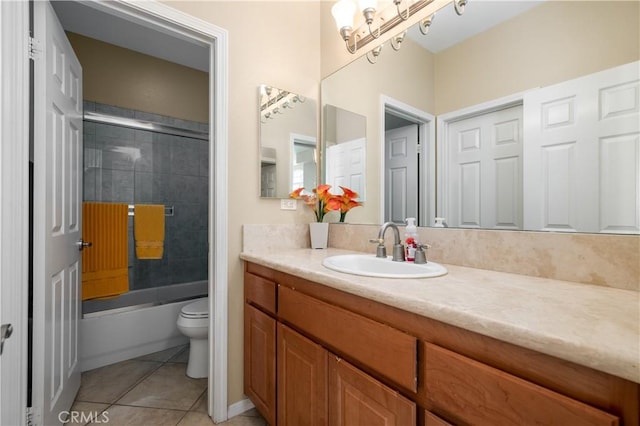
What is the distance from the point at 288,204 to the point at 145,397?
4.56ft

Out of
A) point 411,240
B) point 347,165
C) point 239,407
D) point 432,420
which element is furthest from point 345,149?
point 239,407

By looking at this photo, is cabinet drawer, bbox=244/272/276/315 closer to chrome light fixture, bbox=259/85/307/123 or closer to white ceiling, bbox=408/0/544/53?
chrome light fixture, bbox=259/85/307/123

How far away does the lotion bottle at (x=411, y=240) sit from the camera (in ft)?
4.21

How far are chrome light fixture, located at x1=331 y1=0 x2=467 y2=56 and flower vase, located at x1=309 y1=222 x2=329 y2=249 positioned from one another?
37.9 inches

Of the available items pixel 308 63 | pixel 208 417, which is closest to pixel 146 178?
pixel 308 63

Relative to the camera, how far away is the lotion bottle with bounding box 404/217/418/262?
128cm

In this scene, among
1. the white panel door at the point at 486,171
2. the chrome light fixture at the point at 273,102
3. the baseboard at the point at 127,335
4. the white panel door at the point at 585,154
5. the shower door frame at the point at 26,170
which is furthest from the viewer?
the baseboard at the point at 127,335

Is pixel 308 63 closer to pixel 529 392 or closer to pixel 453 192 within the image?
pixel 453 192

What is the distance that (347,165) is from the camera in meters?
1.81

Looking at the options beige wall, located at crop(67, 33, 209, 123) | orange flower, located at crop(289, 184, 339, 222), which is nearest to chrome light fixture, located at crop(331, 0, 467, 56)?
orange flower, located at crop(289, 184, 339, 222)

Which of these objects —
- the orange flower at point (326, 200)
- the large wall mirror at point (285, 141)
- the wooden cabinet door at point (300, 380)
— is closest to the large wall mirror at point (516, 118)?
the orange flower at point (326, 200)

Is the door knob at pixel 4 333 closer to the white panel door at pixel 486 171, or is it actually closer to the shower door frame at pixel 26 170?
the shower door frame at pixel 26 170

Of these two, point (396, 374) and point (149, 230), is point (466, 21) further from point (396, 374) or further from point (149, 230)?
point (149, 230)

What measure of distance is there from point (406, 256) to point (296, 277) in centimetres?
48
